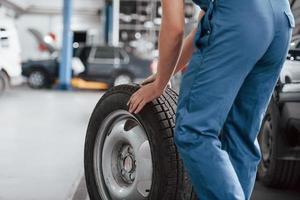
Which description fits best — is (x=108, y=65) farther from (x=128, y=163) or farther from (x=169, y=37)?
(x=169, y=37)

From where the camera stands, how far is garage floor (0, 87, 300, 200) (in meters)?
3.41

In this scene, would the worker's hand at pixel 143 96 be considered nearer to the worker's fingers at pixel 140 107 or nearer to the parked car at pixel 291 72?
the worker's fingers at pixel 140 107

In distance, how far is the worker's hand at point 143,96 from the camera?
2.13 m

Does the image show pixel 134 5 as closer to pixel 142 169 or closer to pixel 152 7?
pixel 152 7

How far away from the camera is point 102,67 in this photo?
15.0 metres

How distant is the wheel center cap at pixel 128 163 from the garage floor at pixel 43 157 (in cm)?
61

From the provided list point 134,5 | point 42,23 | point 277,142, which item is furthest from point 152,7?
point 277,142

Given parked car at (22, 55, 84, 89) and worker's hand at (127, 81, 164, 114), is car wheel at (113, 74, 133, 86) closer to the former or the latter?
parked car at (22, 55, 84, 89)

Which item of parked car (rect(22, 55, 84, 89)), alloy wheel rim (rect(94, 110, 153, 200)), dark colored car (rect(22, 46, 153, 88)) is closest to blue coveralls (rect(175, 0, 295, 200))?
alloy wheel rim (rect(94, 110, 153, 200))

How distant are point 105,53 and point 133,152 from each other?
12705 millimetres

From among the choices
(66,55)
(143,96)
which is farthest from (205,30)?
(66,55)

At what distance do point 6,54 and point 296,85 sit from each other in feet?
24.3

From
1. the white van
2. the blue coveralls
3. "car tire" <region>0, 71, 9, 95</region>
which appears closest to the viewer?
the blue coveralls

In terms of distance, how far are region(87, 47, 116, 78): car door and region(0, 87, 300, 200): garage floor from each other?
266 inches
